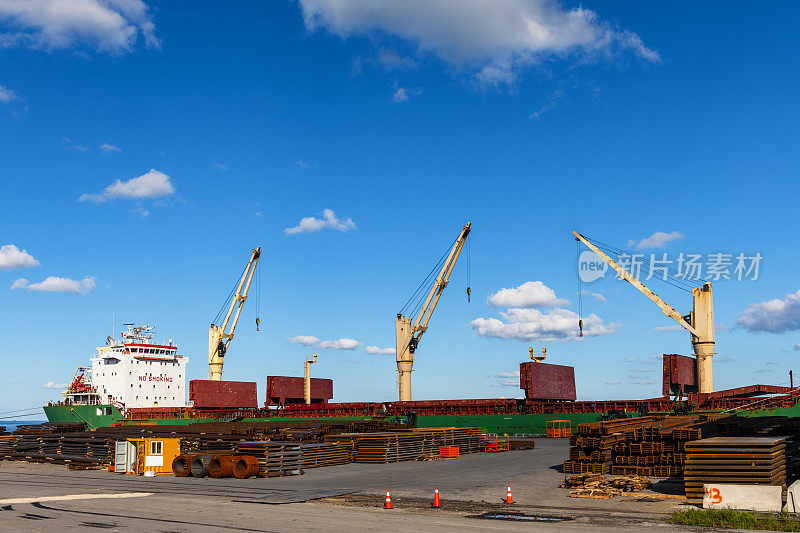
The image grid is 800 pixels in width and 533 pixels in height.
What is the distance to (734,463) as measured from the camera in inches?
739

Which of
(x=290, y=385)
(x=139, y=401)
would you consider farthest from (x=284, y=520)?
(x=139, y=401)

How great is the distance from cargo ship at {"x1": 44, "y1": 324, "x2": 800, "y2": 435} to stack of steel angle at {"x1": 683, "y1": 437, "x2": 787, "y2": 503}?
26.5 metres

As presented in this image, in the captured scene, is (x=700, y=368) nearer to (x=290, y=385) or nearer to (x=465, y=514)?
(x=290, y=385)

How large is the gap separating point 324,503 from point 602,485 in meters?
8.52

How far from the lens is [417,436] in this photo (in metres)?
34.7

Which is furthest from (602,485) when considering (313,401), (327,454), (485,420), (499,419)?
(313,401)

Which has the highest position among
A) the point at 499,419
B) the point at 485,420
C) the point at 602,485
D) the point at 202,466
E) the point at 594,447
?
the point at 594,447

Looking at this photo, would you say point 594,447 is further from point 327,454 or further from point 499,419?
point 499,419

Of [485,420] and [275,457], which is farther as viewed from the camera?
[485,420]

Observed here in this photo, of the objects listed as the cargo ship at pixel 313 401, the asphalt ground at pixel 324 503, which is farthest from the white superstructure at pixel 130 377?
the asphalt ground at pixel 324 503

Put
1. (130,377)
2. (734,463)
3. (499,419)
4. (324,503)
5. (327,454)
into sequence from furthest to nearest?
(130,377)
(499,419)
(327,454)
(324,503)
(734,463)

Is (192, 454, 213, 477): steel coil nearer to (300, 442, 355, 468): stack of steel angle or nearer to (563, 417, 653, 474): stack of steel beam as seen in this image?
(300, 442, 355, 468): stack of steel angle

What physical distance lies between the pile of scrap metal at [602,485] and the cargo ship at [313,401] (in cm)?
2428

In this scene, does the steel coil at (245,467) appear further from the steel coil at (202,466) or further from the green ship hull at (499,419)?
the green ship hull at (499,419)
